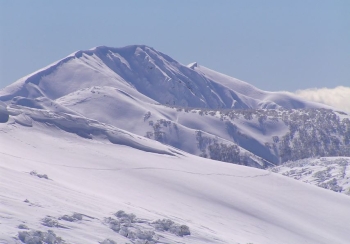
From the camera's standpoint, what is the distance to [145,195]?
4378 cm

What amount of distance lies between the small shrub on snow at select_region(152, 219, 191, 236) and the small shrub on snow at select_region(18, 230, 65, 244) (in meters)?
7.30

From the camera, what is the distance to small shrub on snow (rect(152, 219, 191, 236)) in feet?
98.8

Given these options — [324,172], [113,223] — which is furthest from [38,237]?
[324,172]

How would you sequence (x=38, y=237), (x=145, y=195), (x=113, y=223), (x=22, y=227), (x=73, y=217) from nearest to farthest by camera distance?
(x=38, y=237)
(x=22, y=227)
(x=73, y=217)
(x=113, y=223)
(x=145, y=195)

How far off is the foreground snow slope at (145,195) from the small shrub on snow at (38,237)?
1.18ft

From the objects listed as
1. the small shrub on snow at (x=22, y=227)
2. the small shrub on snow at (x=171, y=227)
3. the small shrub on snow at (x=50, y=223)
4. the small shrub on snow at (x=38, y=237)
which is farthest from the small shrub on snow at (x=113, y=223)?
the small shrub on snow at (x=22, y=227)

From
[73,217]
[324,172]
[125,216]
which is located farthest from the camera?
[324,172]

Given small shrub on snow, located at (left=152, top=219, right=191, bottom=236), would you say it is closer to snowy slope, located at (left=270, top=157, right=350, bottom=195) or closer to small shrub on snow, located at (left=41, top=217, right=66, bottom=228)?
small shrub on snow, located at (left=41, top=217, right=66, bottom=228)

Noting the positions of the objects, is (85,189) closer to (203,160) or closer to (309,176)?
(203,160)

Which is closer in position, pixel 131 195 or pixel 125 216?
pixel 125 216

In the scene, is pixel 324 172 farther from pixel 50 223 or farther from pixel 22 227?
pixel 22 227

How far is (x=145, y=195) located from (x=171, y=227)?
44.5 ft

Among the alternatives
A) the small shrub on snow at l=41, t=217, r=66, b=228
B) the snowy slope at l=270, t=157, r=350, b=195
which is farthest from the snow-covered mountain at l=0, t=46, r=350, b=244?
the snowy slope at l=270, t=157, r=350, b=195

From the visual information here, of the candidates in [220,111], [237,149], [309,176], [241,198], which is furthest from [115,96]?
[241,198]
